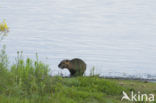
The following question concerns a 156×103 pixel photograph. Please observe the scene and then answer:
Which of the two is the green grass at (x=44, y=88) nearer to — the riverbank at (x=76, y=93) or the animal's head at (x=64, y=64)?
the riverbank at (x=76, y=93)

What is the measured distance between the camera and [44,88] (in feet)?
25.7

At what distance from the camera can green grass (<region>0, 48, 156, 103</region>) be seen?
7.04 m

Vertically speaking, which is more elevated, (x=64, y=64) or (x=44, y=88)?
(x=64, y=64)

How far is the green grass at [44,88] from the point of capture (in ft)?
23.1

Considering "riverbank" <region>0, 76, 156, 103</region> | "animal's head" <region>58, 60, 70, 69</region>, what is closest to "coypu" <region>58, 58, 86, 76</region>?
"animal's head" <region>58, 60, 70, 69</region>

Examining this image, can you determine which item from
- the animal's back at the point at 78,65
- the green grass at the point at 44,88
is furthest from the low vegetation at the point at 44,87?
the animal's back at the point at 78,65

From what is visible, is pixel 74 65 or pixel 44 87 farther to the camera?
pixel 74 65

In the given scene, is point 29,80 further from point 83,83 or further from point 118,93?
point 118,93

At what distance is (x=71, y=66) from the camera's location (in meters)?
14.1

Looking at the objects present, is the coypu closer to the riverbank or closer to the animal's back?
the animal's back

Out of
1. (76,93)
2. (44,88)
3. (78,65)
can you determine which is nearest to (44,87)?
(44,88)

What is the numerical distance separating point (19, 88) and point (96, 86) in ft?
8.31

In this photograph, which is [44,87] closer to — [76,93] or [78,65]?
[76,93]

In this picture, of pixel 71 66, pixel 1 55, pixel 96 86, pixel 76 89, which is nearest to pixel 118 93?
pixel 96 86
